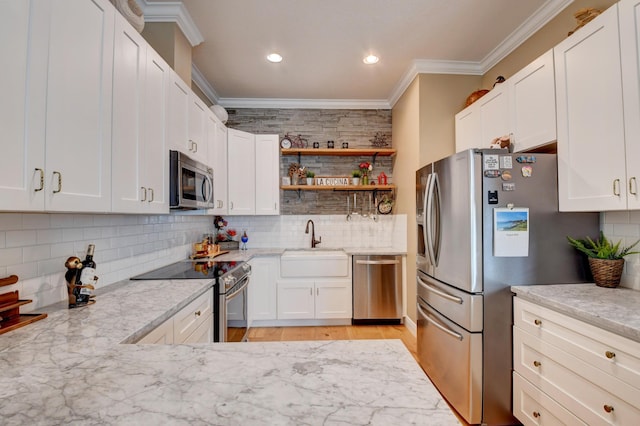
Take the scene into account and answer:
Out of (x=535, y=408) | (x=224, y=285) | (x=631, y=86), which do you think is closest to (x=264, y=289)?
(x=224, y=285)

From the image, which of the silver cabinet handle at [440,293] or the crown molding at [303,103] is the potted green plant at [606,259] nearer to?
the silver cabinet handle at [440,293]

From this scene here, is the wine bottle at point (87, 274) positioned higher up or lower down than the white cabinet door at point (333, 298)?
higher up

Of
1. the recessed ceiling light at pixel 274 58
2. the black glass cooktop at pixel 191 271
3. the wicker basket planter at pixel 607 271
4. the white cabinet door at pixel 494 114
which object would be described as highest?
the recessed ceiling light at pixel 274 58

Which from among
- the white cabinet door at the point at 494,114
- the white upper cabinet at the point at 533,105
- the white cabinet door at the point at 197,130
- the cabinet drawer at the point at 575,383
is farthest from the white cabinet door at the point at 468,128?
the white cabinet door at the point at 197,130

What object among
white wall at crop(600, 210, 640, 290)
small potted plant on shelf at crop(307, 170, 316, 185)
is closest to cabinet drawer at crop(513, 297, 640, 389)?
white wall at crop(600, 210, 640, 290)

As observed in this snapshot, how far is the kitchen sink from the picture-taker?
347 cm

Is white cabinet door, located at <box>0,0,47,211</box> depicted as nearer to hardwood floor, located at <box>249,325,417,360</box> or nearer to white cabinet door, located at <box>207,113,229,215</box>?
white cabinet door, located at <box>207,113,229,215</box>

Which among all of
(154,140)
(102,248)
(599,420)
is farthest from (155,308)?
(599,420)

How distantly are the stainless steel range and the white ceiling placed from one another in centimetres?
196

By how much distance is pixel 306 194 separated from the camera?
4059 millimetres

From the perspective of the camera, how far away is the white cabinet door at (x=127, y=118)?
1.42 meters

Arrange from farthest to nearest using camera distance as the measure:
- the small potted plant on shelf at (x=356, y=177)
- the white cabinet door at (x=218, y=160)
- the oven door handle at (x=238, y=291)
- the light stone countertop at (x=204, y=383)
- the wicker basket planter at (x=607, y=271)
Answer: the small potted plant on shelf at (x=356, y=177) < the white cabinet door at (x=218, y=160) < the oven door handle at (x=238, y=291) < the wicker basket planter at (x=607, y=271) < the light stone countertop at (x=204, y=383)

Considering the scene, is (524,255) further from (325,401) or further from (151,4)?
(151,4)

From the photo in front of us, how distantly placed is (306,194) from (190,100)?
2011 millimetres
